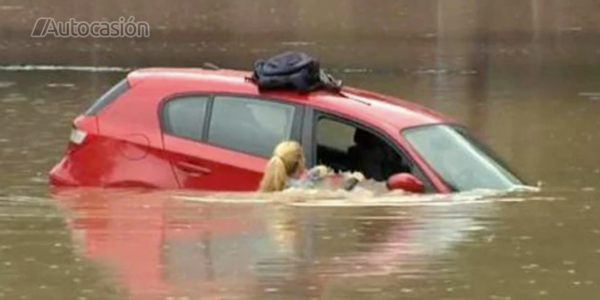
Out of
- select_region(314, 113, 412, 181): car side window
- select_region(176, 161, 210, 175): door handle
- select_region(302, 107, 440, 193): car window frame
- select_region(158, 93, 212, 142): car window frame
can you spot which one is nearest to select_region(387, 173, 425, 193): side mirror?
select_region(302, 107, 440, 193): car window frame

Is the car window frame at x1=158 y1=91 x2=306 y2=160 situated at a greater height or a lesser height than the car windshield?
greater

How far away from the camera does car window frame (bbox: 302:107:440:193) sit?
12688 mm

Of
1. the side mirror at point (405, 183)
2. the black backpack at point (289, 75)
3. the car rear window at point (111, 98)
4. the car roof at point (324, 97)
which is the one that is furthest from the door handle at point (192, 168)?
the side mirror at point (405, 183)

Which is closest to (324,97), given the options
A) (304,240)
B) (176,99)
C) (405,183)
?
(405,183)

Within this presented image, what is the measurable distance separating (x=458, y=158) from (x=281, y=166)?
142 cm

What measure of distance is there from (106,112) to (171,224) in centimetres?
201

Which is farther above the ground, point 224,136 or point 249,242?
point 224,136

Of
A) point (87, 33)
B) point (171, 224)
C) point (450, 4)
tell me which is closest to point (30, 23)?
point (87, 33)

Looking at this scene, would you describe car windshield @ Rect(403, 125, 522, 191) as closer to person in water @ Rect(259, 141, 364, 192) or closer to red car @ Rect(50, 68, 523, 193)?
red car @ Rect(50, 68, 523, 193)

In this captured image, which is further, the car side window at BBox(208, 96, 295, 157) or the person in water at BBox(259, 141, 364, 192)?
the car side window at BBox(208, 96, 295, 157)

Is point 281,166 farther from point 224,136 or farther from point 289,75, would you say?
point 289,75

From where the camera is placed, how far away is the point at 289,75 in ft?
42.7

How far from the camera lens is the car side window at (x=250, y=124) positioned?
12.9 metres

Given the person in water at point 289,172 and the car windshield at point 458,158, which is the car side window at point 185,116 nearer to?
the person in water at point 289,172
